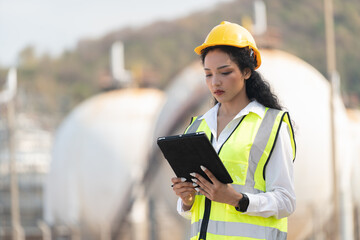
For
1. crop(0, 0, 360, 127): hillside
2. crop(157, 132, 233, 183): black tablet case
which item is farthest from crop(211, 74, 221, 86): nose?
crop(0, 0, 360, 127): hillside

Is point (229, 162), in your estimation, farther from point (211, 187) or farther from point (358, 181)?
point (358, 181)

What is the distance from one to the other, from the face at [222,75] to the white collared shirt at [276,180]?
0.30ft

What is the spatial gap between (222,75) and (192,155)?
1.24 feet

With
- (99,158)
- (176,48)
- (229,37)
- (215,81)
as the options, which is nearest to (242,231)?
(215,81)

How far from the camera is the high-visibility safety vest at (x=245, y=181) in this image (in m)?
2.85

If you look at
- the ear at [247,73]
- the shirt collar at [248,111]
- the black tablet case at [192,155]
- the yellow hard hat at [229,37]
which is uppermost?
the yellow hard hat at [229,37]

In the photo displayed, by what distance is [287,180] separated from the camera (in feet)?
9.45

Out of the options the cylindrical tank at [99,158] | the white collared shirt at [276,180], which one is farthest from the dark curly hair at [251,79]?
the cylindrical tank at [99,158]

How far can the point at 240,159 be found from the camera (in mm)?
2857

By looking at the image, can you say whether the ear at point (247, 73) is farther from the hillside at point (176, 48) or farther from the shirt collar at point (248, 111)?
the hillside at point (176, 48)

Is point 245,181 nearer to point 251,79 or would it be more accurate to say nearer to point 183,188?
point 183,188

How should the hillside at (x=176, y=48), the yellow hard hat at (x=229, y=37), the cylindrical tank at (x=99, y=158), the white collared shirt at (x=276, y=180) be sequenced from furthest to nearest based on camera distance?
the hillside at (x=176, y=48), the cylindrical tank at (x=99, y=158), the yellow hard hat at (x=229, y=37), the white collared shirt at (x=276, y=180)

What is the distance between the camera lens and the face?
2.97 metres

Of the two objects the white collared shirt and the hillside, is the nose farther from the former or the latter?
the hillside
